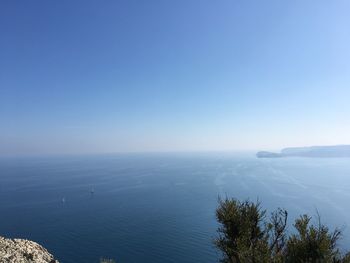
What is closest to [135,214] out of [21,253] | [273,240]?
[21,253]

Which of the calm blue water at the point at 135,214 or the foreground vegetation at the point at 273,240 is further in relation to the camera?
the calm blue water at the point at 135,214

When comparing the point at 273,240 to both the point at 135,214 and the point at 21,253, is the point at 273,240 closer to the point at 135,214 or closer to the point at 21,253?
the point at 21,253

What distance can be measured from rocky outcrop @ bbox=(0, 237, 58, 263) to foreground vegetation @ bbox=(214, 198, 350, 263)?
1665 cm

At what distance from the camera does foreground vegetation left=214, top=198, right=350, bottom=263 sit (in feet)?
45.7

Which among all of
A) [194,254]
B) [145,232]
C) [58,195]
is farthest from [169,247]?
[58,195]

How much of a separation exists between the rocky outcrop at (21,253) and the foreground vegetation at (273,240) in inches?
656

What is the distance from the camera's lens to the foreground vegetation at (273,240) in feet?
45.7

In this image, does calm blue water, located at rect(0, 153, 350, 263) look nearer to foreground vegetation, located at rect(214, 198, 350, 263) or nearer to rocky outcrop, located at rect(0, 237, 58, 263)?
rocky outcrop, located at rect(0, 237, 58, 263)

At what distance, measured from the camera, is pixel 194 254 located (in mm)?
64938

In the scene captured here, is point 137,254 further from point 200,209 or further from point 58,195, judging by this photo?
point 58,195

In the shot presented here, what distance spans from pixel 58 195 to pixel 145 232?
68723mm

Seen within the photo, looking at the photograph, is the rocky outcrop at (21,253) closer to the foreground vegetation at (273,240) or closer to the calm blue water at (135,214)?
the foreground vegetation at (273,240)

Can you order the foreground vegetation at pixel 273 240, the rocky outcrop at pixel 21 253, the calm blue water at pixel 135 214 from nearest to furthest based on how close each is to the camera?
the foreground vegetation at pixel 273 240
the rocky outcrop at pixel 21 253
the calm blue water at pixel 135 214

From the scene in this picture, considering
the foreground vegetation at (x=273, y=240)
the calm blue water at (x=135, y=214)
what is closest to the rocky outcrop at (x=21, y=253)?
the foreground vegetation at (x=273, y=240)
